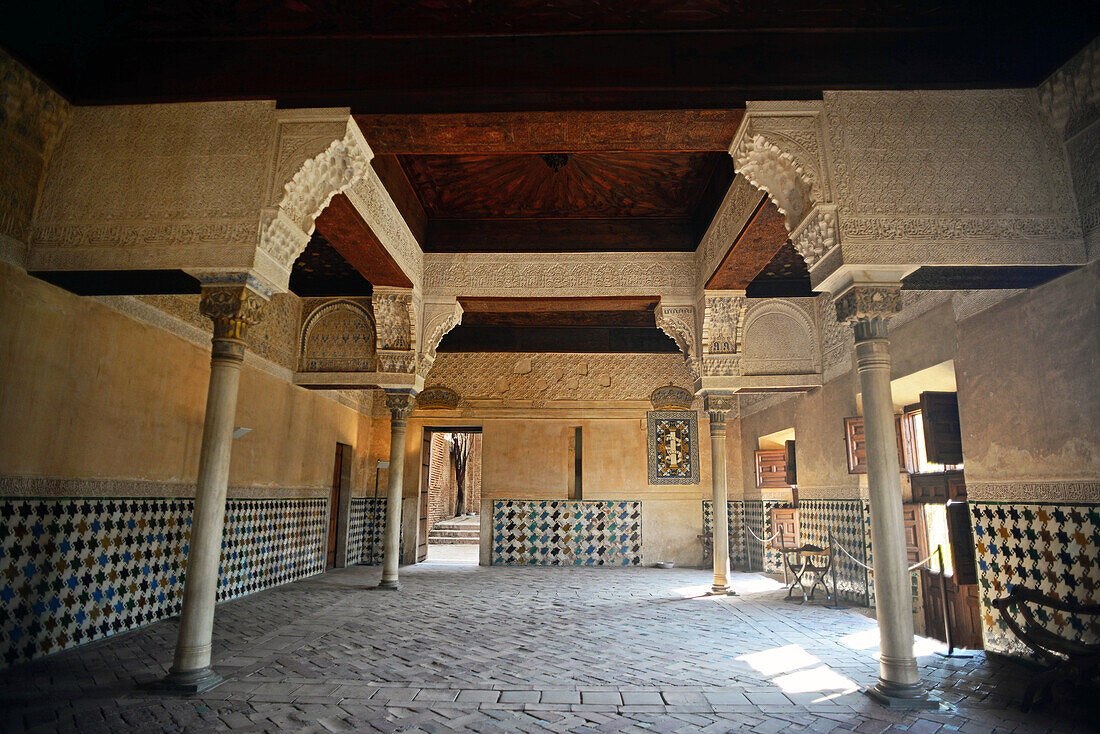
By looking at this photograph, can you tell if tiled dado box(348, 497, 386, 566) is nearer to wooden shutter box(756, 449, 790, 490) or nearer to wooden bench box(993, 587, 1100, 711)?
wooden shutter box(756, 449, 790, 490)

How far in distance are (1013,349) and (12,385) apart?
760 cm

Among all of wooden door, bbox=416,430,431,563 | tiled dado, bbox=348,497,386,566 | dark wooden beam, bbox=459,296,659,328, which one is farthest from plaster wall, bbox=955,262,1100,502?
tiled dado, bbox=348,497,386,566

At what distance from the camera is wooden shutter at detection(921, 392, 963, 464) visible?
6.05 m

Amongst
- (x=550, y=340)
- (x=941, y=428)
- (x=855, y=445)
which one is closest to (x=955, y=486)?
(x=941, y=428)

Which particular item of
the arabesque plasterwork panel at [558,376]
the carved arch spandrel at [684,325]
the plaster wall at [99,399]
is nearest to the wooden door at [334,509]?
the arabesque plasterwork panel at [558,376]

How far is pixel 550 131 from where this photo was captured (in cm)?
504

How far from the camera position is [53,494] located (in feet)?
16.6

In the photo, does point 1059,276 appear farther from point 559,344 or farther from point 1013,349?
point 559,344

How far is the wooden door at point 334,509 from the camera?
11.2 m

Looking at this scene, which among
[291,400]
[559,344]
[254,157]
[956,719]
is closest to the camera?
[956,719]

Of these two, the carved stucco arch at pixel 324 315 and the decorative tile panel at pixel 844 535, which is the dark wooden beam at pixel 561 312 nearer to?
the carved stucco arch at pixel 324 315

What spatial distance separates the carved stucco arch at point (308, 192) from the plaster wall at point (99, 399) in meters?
1.91

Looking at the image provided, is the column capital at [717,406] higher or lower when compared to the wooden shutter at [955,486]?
higher

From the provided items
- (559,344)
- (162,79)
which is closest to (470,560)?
(559,344)
